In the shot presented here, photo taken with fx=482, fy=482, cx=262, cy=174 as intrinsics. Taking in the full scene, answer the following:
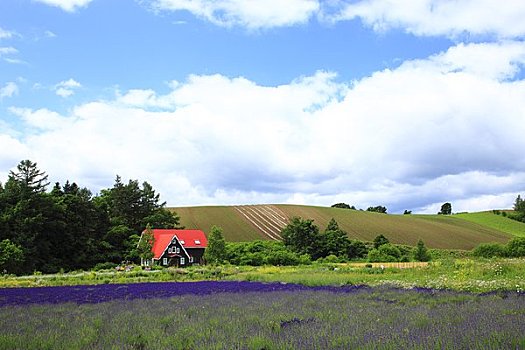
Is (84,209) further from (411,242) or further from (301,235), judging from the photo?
(411,242)

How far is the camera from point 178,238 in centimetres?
5997

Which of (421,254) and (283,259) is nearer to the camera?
(283,259)

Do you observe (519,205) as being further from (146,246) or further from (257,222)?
(146,246)

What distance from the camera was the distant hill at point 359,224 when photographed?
7225cm

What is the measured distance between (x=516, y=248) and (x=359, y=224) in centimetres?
3066

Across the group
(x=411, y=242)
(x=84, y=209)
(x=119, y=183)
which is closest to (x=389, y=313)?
(x=84, y=209)

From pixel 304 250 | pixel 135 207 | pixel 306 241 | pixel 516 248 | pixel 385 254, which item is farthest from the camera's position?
pixel 135 207

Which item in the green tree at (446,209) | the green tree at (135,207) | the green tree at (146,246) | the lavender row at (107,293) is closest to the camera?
the lavender row at (107,293)

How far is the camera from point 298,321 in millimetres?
9570

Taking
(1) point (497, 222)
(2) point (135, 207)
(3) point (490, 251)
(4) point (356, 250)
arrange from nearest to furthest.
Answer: (3) point (490, 251), (4) point (356, 250), (2) point (135, 207), (1) point (497, 222)

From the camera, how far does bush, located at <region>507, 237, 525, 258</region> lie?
5088 cm

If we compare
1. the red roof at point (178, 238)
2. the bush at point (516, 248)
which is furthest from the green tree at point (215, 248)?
the bush at point (516, 248)

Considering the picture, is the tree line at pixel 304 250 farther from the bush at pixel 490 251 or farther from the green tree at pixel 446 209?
the green tree at pixel 446 209

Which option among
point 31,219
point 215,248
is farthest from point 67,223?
point 215,248
